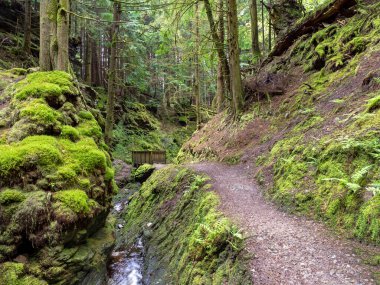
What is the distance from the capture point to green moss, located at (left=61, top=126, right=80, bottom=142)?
649cm

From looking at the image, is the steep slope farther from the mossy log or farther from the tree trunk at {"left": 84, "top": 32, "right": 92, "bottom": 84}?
the tree trunk at {"left": 84, "top": 32, "right": 92, "bottom": 84}

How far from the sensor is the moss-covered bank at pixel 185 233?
14.8ft

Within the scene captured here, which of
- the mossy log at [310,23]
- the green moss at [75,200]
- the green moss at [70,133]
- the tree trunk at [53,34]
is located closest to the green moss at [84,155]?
the green moss at [70,133]

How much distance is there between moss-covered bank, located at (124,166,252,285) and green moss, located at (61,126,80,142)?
3.36 metres

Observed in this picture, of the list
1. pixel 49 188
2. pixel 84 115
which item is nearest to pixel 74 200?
pixel 49 188

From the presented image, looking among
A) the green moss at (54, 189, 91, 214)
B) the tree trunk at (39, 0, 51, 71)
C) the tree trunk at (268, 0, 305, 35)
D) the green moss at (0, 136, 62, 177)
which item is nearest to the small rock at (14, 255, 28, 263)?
the green moss at (54, 189, 91, 214)

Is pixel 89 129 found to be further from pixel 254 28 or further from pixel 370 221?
pixel 254 28

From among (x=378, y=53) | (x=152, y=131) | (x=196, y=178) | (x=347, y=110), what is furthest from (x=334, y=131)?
(x=152, y=131)

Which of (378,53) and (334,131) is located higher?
(378,53)

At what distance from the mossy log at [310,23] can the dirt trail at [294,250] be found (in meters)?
9.11

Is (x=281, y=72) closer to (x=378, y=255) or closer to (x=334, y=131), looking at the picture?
(x=334, y=131)

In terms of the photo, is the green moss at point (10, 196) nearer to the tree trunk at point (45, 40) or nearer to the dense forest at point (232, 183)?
the dense forest at point (232, 183)

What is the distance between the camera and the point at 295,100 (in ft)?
31.8

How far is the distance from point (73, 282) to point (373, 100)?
6.54 metres
